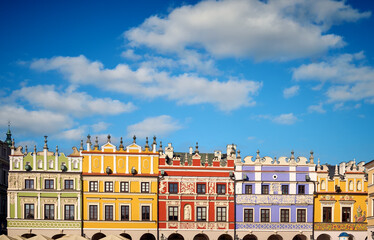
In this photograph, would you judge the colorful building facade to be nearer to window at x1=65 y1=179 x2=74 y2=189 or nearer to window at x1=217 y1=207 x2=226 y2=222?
window at x1=65 y1=179 x2=74 y2=189

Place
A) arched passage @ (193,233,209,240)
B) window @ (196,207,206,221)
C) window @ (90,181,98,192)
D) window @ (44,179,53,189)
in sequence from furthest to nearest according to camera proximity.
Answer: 1. arched passage @ (193,233,209,240)
2. window @ (196,207,206,221)
3. window @ (90,181,98,192)
4. window @ (44,179,53,189)

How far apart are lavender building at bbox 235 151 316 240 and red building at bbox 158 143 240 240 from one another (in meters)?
1.30

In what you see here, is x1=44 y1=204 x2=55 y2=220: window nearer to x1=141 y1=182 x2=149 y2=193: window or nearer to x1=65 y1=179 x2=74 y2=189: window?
x1=65 y1=179 x2=74 y2=189: window

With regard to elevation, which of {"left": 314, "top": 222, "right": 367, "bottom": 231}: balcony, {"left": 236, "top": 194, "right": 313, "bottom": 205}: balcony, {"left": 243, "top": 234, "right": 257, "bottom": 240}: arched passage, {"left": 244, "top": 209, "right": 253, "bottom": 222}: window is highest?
{"left": 236, "top": 194, "right": 313, "bottom": 205}: balcony

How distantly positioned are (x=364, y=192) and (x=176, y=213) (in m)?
20.8

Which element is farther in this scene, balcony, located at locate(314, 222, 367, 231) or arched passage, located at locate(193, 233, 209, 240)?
arched passage, located at locate(193, 233, 209, 240)

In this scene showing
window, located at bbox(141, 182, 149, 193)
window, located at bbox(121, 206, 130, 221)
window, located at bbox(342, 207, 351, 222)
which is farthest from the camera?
window, located at bbox(342, 207, 351, 222)

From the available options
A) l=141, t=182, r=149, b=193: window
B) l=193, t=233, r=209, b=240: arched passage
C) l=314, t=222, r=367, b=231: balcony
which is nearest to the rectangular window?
l=141, t=182, r=149, b=193: window

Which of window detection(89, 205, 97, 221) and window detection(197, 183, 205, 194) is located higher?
window detection(197, 183, 205, 194)

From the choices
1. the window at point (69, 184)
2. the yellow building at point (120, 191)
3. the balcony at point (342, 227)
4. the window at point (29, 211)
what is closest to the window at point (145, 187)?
the yellow building at point (120, 191)

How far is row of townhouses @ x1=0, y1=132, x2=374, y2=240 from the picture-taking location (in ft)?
179

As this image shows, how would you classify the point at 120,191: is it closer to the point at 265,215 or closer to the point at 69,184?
the point at 69,184

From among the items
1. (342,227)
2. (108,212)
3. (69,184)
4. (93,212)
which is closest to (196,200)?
(108,212)

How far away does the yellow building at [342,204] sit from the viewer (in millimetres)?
56250
